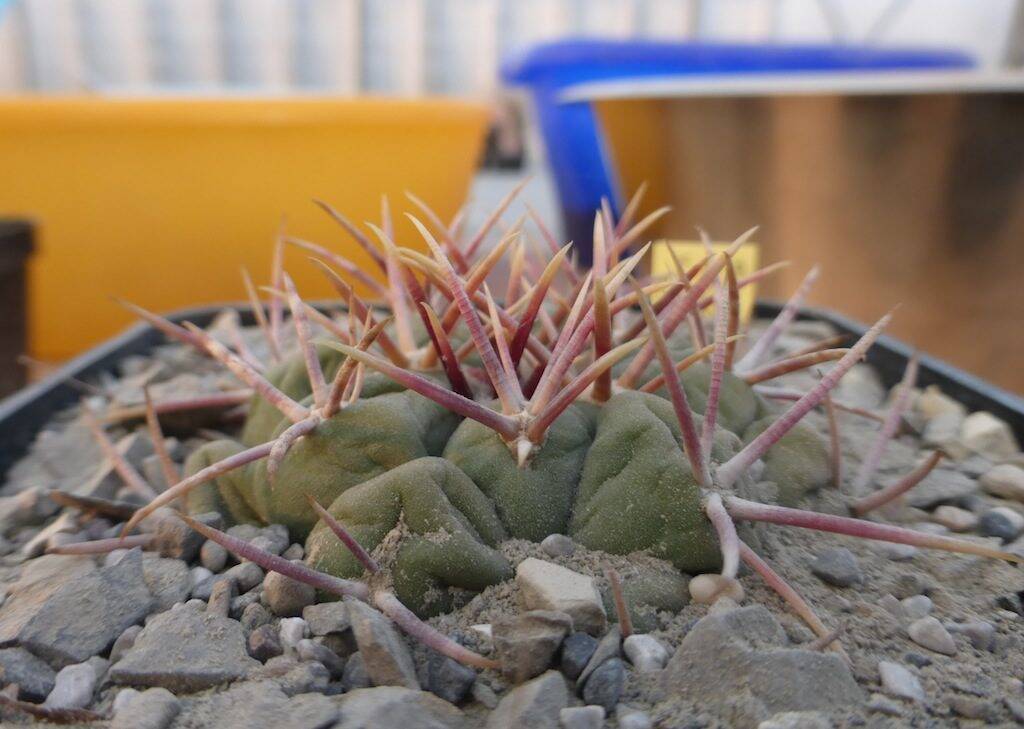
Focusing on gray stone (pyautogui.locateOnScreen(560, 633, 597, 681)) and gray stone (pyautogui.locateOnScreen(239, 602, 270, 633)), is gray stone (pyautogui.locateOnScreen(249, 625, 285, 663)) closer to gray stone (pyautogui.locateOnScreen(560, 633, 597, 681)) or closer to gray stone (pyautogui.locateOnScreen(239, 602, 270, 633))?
gray stone (pyautogui.locateOnScreen(239, 602, 270, 633))

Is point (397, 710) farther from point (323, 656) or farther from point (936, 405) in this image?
point (936, 405)

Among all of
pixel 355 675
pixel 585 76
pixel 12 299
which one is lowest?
pixel 12 299

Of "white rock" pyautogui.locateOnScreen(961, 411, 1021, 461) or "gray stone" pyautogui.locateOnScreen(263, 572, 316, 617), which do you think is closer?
"gray stone" pyautogui.locateOnScreen(263, 572, 316, 617)

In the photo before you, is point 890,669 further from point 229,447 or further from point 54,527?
point 54,527

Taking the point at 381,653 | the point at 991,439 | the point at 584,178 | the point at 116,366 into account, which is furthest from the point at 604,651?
the point at 584,178

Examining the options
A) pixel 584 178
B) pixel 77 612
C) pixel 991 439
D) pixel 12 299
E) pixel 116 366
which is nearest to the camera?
pixel 77 612

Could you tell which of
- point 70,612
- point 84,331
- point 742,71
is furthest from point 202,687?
point 742,71

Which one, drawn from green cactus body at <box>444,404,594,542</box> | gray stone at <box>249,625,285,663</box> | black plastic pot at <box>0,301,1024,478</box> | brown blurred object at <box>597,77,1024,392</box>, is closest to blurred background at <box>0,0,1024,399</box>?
brown blurred object at <box>597,77,1024,392</box>
